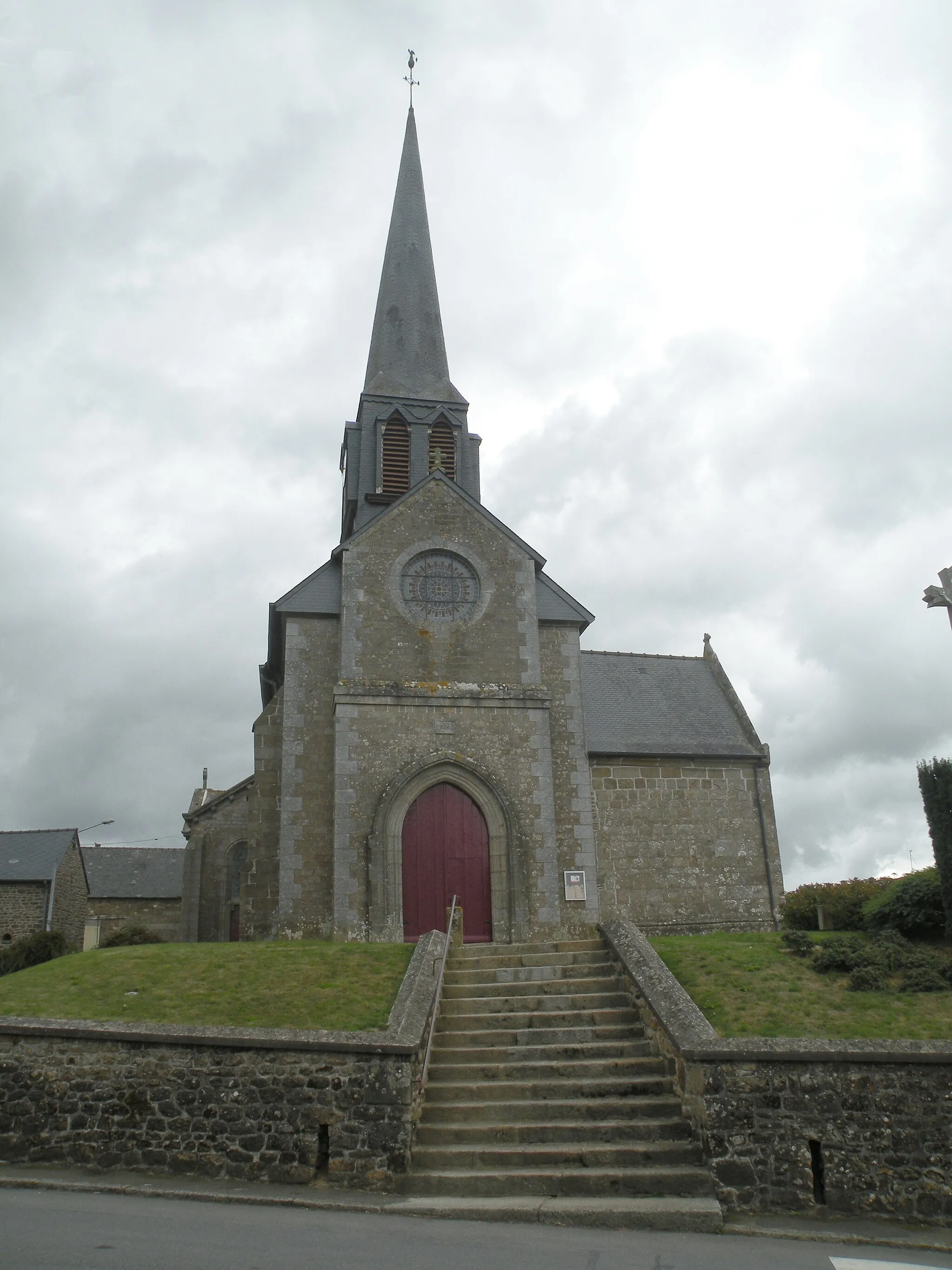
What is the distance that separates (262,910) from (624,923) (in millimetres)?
7324

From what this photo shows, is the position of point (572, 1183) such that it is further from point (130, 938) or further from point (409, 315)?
point (409, 315)

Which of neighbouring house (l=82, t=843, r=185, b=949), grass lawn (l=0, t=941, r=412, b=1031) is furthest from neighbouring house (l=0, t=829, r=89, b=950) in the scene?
grass lawn (l=0, t=941, r=412, b=1031)

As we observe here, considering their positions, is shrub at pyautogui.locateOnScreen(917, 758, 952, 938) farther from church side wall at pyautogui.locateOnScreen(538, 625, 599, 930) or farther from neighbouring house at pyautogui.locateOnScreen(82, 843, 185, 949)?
neighbouring house at pyautogui.locateOnScreen(82, 843, 185, 949)

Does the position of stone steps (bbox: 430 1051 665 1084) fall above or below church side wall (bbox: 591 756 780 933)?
below

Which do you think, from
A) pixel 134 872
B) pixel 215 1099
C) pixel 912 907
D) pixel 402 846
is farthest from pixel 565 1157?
pixel 134 872

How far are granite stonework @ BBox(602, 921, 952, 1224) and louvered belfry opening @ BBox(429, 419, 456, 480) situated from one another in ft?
56.6

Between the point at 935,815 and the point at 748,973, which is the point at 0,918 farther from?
the point at 935,815

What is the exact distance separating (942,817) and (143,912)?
122 feet

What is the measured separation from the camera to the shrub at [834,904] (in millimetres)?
14219

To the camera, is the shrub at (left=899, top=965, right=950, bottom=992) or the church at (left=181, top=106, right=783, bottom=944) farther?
the church at (left=181, top=106, right=783, bottom=944)

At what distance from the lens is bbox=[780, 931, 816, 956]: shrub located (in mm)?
12305

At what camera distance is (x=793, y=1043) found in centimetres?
922

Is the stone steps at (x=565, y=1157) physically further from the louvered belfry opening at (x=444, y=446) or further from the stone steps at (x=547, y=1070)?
the louvered belfry opening at (x=444, y=446)

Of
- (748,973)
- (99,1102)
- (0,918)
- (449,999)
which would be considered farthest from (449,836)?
(0,918)
